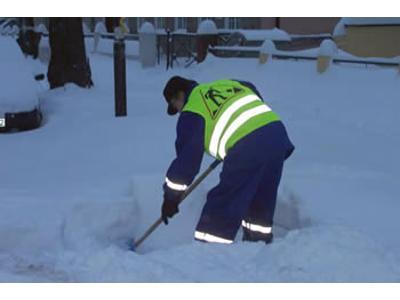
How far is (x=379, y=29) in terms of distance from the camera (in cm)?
1377

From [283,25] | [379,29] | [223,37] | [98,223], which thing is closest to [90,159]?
[98,223]

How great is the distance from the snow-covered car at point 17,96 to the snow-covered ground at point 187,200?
224 mm

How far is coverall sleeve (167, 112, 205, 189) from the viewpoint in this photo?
3.90 metres

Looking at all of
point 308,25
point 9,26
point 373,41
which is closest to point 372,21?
point 373,41

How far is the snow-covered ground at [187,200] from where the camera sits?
130 inches

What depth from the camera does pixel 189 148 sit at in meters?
3.91

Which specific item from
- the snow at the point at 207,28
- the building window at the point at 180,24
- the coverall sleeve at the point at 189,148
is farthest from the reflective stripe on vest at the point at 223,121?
the building window at the point at 180,24

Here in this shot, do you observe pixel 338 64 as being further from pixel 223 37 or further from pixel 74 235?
pixel 74 235

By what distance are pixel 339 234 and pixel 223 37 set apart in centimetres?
1409

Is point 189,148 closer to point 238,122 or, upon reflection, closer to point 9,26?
point 238,122

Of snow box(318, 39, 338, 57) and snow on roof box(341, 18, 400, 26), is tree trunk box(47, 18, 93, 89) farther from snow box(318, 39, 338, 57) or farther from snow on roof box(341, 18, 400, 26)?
snow on roof box(341, 18, 400, 26)

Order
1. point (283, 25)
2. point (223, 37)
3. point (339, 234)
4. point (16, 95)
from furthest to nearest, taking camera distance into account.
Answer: point (283, 25), point (223, 37), point (16, 95), point (339, 234)

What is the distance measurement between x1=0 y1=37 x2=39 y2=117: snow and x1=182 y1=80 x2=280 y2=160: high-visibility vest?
4.50 metres

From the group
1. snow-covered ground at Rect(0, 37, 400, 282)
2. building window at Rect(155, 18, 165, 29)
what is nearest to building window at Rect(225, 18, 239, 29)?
building window at Rect(155, 18, 165, 29)
